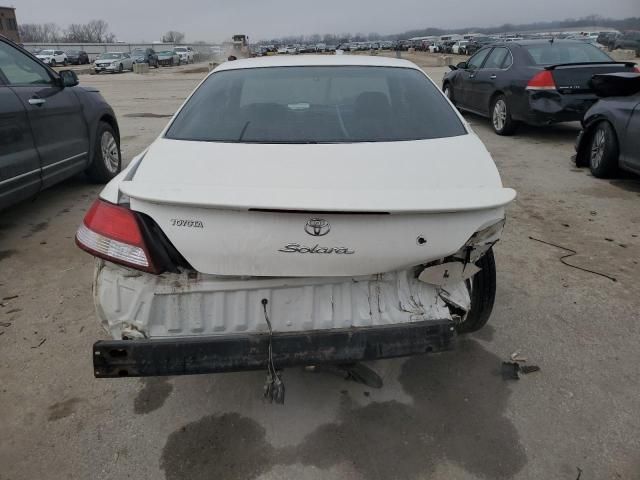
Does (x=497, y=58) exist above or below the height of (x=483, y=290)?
above

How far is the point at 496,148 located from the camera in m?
7.93

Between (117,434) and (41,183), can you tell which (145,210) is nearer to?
(117,434)

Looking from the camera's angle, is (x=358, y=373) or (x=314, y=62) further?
(x=314, y=62)

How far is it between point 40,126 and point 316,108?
316 cm

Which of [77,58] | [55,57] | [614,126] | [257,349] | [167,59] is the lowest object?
[77,58]

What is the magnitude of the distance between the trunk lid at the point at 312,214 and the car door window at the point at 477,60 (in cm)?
845

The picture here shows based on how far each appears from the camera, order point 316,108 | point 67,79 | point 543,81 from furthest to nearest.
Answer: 1. point 543,81
2. point 67,79
3. point 316,108

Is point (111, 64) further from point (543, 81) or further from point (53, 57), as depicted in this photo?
point (543, 81)

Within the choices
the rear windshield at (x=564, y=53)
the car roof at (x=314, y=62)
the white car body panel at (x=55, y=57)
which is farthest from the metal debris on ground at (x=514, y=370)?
the white car body panel at (x=55, y=57)

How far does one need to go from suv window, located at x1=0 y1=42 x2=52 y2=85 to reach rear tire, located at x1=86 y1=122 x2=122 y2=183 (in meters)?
1.03

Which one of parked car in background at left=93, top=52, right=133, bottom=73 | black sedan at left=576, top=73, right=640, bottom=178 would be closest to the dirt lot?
black sedan at left=576, top=73, right=640, bottom=178


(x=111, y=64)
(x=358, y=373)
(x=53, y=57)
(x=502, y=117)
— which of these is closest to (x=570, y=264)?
(x=358, y=373)

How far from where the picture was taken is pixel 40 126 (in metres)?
4.64

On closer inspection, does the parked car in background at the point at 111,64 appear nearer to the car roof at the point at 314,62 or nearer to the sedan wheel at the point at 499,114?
the sedan wheel at the point at 499,114
